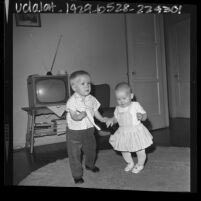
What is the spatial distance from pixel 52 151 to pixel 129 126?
0.86m

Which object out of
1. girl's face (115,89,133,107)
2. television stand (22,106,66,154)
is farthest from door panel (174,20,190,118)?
television stand (22,106,66,154)

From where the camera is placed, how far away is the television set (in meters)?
1.86

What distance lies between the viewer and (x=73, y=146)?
1.29 meters

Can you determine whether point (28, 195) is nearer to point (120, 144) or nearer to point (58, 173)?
point (58, 173)

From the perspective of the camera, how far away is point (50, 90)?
1.88 metres

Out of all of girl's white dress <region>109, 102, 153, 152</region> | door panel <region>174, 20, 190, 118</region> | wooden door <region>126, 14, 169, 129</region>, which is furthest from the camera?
wooden door <region>126, 14, 169, 129</region>

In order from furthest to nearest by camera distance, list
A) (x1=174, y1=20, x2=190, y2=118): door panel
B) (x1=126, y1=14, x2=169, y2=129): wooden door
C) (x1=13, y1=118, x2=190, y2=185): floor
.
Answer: (x1=126, y1=14, x2=169, y2=129): wooden door → (x1=13, y1=118, x2=190, y2=185): floor → (x1=174, y1=20, x2=190, y2=118): door panel

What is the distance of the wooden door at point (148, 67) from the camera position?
1.93 metres

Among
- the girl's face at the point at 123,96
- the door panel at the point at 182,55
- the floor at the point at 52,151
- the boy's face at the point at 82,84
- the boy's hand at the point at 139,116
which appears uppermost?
the door panel at the point at 182,55

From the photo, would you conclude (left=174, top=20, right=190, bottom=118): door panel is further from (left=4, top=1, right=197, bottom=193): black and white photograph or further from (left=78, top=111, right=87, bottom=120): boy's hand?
(left=78, top=111, right=87, bottom=120): boy's hand

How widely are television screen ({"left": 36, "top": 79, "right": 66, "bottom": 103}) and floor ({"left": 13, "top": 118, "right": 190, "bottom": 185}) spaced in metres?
0.40

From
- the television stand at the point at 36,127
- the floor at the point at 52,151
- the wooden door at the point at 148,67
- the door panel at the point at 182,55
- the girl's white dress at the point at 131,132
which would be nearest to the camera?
the door panel at the point at 182,55

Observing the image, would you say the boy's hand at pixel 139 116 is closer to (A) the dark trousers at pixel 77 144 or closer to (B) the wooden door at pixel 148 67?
(A) the dark trousers at pixel 77 144

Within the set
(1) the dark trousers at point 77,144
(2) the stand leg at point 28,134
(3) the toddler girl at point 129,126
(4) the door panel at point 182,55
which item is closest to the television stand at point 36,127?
(2) the stand leg at point 28,134
